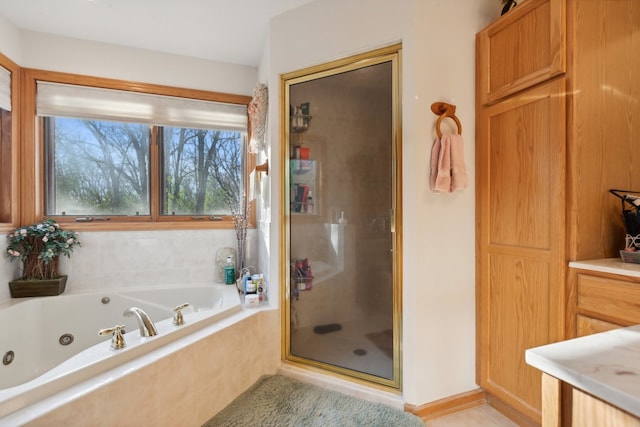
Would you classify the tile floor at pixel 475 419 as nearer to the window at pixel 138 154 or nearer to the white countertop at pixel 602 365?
the white countertop at pixel 602 365

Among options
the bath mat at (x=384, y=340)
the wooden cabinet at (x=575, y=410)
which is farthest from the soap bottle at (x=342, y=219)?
the wooden cabinet at (x=575, y=410)

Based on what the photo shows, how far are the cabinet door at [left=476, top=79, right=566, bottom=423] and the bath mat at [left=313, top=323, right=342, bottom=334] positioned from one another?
0.85 m

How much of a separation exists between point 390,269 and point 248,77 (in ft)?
7.06

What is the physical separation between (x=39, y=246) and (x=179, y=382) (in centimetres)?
163

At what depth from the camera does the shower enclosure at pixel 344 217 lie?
1858 mm

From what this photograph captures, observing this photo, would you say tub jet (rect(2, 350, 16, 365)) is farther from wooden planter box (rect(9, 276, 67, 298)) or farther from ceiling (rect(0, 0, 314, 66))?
ceiling (rect(0, 0, 314, 66))

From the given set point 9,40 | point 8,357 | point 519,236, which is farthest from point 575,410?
point 9,40

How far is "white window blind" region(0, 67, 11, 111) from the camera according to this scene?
2.17 metres

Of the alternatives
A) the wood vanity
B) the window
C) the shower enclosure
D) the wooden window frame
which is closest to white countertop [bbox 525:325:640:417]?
the wood vanity

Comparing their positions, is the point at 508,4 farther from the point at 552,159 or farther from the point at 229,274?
the point at 229,274

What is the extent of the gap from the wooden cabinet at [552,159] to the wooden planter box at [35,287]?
287cm

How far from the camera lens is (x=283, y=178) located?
7.13 feet

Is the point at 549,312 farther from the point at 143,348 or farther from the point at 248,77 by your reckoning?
the point at 248,77

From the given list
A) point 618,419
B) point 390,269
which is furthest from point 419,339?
point 618,419
